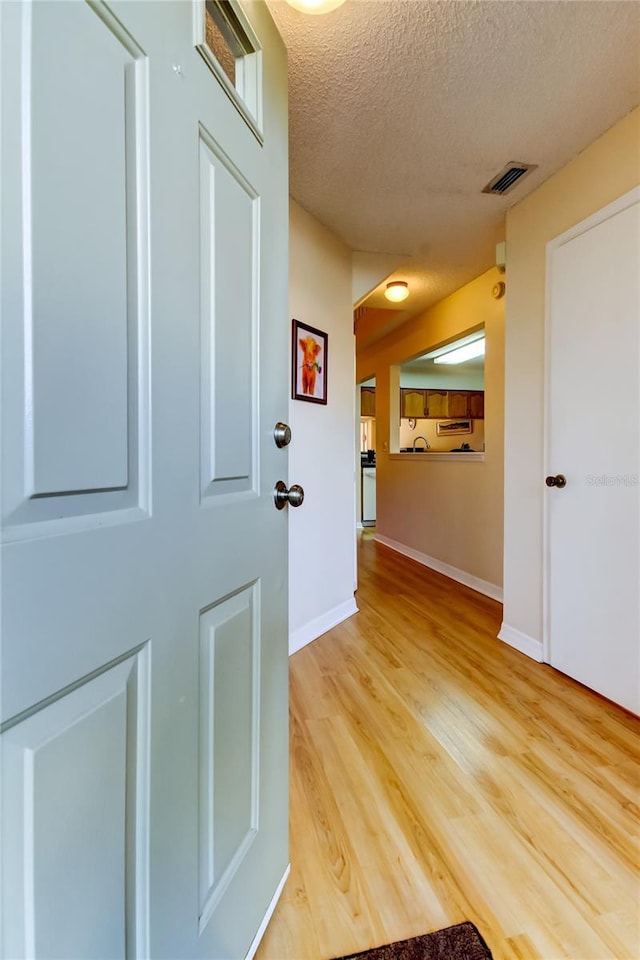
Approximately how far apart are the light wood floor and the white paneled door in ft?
1.04

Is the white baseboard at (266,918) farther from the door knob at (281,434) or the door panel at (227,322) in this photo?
the door knob at (281,434)

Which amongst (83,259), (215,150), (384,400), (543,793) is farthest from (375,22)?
(384,400)

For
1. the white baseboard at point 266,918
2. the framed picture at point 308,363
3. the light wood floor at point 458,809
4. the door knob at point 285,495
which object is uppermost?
the framed picture at point 308,363

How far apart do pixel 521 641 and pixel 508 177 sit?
2.36 meters

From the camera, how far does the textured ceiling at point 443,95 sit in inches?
53.6

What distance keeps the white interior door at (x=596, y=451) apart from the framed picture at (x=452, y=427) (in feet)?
15.3

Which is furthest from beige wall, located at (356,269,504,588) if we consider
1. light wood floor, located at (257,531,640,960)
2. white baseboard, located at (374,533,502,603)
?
light wood floor, located at (257,531,640,960)

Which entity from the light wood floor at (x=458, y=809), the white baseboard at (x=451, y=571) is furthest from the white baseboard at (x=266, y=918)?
the white baseboard at (x=451, y=571)

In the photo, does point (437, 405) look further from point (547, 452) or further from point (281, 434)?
point (281, 434)

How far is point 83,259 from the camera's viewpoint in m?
0.49

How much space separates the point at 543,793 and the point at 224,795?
110 cm

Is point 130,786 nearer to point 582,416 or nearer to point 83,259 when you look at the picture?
point 83,259

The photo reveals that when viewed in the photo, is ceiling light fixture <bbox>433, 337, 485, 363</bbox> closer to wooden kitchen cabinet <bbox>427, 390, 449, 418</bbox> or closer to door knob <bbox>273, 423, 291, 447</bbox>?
wooden kitchen cabinet <bbox>427, 390, 449, 418</bbox>

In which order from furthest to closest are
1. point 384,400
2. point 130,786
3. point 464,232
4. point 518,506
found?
point 384,400 → point 464,232 → point 518,506 → point 130,786
